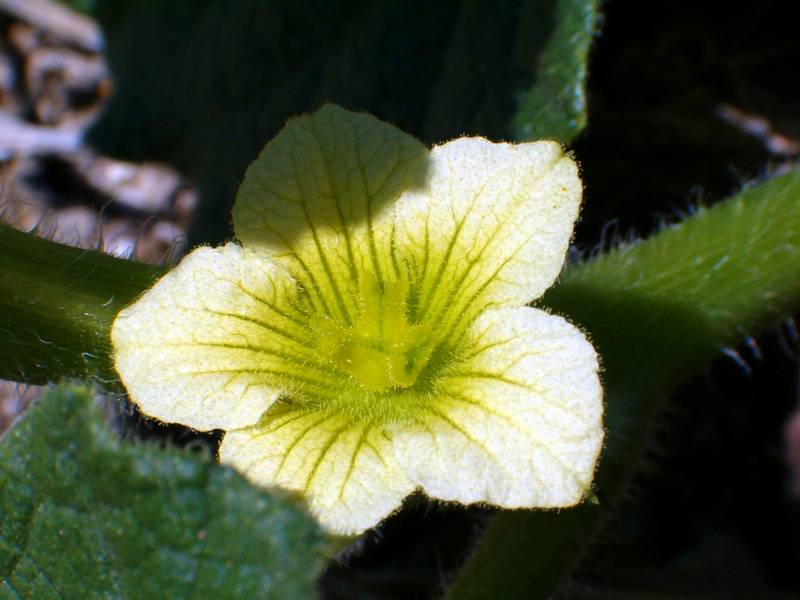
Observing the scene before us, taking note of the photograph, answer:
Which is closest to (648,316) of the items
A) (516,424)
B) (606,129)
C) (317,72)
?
(516,424)

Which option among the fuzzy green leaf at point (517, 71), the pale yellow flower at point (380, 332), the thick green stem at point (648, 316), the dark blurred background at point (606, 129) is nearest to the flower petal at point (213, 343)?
the pale yellow flower at point (380, 332)

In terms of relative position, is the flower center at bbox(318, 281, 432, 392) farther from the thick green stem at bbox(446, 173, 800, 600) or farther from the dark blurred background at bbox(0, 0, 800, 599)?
the dark blurred background at bbox(0, 0, 800, 599)

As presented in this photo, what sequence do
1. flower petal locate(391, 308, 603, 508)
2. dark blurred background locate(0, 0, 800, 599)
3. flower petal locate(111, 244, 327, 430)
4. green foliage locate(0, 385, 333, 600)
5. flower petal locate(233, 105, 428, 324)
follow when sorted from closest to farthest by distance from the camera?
green foliage locate(0, 385, 333, 600) < flower petal locate(391, 308, 603, 508) < flower petal locate(111, 244, 327, 430) < flower petal locate(233, 105, 428, 324) < dark blurred background locate(0, 0, 800, 599)

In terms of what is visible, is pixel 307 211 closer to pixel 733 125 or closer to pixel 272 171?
pixel 272 171

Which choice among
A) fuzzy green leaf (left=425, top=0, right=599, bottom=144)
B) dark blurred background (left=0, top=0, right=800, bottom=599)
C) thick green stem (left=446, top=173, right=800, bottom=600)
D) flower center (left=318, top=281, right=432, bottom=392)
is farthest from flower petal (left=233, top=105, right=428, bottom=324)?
dark blurred background (left=0, top=0, right=800, bottom=599)

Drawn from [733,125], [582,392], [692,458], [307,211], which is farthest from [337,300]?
[733,125]

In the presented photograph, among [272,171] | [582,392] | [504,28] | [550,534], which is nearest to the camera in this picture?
[582,392]

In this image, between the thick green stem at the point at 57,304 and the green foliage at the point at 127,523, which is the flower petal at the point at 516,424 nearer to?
the green foliage at the point at 127,523
